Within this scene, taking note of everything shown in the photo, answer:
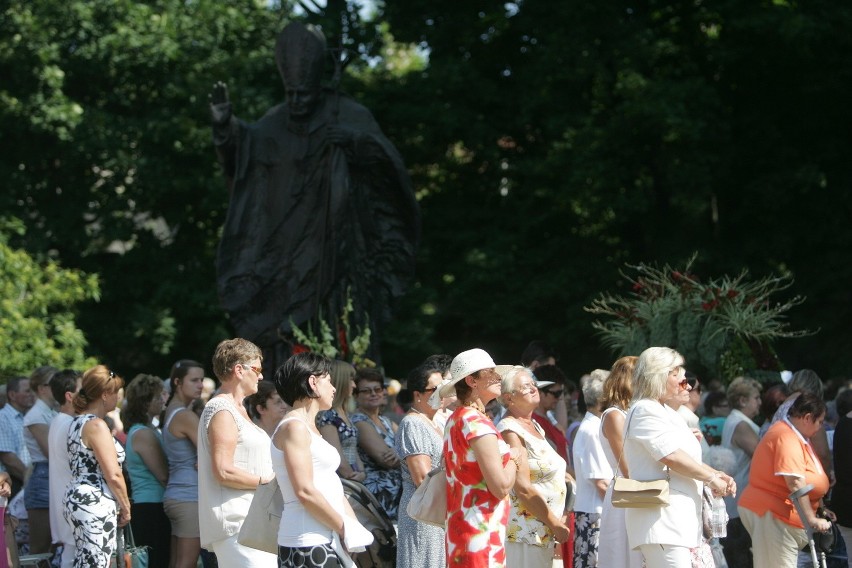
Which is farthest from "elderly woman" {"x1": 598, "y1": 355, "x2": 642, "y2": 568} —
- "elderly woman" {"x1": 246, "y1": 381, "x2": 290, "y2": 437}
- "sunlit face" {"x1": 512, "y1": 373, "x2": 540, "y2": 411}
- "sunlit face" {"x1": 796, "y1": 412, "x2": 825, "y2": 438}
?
"elderly woman" {"x1": 246, "y1": 381, "x2": 290, "y2": 437}

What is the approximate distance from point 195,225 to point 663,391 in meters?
17.3

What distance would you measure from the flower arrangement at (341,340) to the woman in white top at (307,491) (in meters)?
5.13

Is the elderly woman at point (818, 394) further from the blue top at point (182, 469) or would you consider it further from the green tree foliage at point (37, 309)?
the green tree foliage at point (37, 309)

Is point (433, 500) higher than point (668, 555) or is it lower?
higher

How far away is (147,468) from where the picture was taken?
8.35m

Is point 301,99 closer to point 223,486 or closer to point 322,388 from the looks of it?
point 223,486

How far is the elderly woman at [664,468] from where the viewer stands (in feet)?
20.6

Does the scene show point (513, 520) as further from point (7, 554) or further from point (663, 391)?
point (7, 554)

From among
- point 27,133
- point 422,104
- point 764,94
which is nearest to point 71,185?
point 27,133

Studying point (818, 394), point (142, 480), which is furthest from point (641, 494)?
point (142, 480)

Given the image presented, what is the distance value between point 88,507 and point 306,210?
5353 millimetres

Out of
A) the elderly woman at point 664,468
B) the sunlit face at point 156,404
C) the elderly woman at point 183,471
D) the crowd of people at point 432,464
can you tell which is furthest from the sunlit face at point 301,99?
the elderly woman at point 664,468

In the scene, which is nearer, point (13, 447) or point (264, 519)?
point (264, 519)

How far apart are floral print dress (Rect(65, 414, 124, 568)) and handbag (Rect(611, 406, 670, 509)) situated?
2.77m
